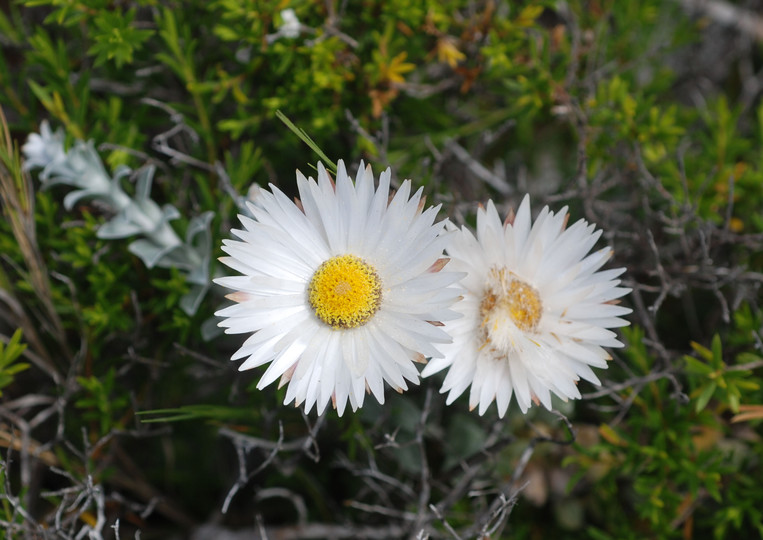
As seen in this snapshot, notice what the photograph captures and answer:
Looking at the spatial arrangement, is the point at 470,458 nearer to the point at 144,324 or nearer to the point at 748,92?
the point at 144,324

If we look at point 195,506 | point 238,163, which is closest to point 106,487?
point 195,506

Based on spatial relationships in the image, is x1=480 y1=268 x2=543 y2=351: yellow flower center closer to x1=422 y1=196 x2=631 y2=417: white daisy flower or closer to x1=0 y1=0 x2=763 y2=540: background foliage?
x1=422 y1=196 x2=631 y2=417: white daisy flower

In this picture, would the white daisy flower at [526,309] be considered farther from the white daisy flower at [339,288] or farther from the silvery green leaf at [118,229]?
the silvery green leaf at [118,229]

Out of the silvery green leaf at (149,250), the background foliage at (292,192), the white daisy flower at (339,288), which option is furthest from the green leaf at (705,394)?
the silvery green leaf at (149,250)

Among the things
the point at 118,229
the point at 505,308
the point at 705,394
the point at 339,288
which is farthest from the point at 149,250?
the point at 705,394

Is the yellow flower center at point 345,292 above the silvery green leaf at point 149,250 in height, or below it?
below

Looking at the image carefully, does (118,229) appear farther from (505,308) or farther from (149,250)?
(505,308)
